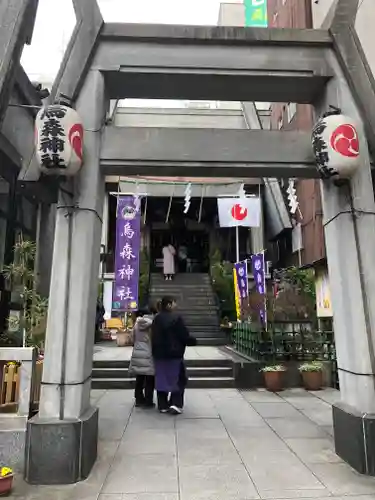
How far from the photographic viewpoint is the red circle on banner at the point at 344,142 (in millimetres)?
4664

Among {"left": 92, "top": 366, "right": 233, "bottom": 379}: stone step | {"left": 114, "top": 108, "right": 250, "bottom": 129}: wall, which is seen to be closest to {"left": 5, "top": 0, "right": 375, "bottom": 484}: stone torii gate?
{"left": 92, "top": 366, "right": 233, "bottom": 379}: stone step

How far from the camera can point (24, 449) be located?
4441 mm

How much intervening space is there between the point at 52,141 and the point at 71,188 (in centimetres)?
61

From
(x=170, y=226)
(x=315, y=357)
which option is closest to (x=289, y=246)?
(x=170, y=226)

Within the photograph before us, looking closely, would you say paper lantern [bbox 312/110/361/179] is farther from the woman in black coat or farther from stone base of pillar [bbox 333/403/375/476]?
the woman in black coat

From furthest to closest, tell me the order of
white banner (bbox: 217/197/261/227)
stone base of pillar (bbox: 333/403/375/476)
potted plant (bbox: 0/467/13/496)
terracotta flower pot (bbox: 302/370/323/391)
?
white banner (bbox: 217/197/261/227)
terracotta flower pot (bbox: 302/370/323/391)
stone base of pillar (bbox: 333/403/375/476)
potted plant (bbox: 0/467/13/496)

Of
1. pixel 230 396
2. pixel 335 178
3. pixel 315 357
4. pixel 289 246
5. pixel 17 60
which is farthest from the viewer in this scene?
pixel 289 246

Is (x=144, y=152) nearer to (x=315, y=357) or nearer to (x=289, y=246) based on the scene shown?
(x=315, y=357)

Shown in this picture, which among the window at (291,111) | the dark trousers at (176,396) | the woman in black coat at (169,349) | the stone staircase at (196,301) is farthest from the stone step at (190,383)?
the window at (291,111)

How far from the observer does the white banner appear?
16078mm

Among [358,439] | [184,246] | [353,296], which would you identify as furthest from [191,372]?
[184,246]

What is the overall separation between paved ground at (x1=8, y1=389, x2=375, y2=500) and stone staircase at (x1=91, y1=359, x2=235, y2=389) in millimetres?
1584

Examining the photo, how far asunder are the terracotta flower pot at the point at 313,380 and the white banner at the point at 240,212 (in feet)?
26.7

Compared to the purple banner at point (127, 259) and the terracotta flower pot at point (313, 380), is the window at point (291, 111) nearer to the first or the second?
the purple banner at point (127, 259)
